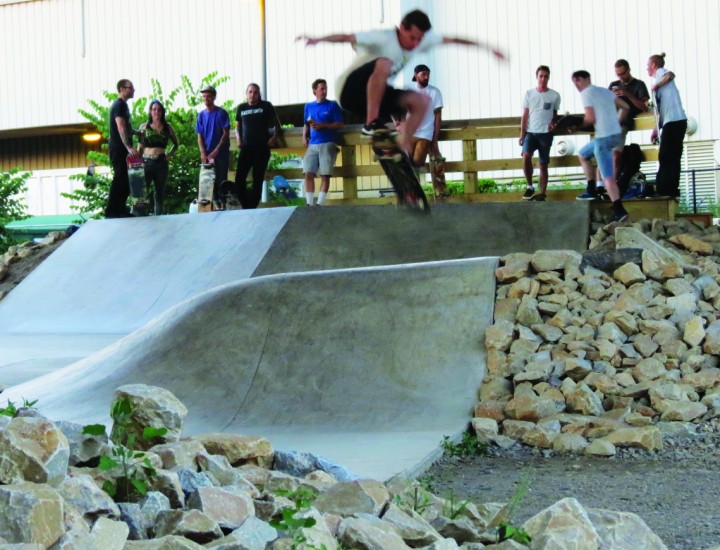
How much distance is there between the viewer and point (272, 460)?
4.60 m

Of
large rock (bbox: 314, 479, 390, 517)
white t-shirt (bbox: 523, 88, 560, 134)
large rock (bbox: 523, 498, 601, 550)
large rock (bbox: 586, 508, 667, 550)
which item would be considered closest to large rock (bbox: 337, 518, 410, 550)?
large rock (bbox: 314, 479, 390, 517)

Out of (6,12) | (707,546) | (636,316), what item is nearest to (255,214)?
(636,316)

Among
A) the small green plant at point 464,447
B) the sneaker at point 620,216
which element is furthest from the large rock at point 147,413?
the sneaker at point 620,216

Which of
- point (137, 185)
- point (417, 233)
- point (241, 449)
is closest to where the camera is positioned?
point (241, 449)

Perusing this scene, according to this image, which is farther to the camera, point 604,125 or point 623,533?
point 604,125

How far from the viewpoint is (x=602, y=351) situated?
7.12 m

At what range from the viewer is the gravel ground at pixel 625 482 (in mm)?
4578

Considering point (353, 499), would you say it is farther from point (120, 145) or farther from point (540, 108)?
point (120, 145)

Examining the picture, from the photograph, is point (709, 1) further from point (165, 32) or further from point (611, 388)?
point (611, 388)

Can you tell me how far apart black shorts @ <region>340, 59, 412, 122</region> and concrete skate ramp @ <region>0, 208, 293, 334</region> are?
15.3ft

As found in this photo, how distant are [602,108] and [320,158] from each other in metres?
3.73

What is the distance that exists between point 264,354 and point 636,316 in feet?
9.04

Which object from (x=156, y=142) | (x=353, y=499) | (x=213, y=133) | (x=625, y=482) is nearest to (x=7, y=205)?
(x=156, y=142)

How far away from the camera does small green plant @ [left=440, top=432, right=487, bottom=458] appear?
241 inches
